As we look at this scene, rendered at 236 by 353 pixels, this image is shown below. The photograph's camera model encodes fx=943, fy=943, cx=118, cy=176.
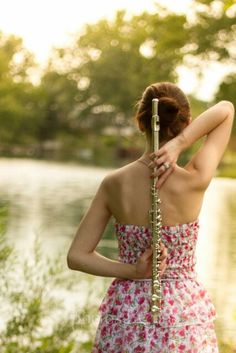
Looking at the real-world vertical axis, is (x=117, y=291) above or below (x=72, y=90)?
below

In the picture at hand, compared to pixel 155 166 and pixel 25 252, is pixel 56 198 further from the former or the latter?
pixel 155 166

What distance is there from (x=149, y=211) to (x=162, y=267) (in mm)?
161

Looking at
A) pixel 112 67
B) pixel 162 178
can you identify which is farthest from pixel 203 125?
pixel 112 67

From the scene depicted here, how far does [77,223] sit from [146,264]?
16.3 meters

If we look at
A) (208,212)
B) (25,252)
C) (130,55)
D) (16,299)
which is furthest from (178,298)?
(130,55)

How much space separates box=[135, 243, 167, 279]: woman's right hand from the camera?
8.52 feet

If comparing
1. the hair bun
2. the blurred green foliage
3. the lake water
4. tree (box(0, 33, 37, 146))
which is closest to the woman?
the hair bun

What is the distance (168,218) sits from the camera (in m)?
2.62

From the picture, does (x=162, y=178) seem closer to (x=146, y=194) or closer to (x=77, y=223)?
(x=146, y=194)

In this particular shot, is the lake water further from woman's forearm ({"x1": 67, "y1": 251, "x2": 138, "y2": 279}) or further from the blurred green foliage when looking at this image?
the blurred green foliage

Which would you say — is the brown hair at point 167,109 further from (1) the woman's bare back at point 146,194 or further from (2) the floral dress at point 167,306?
(2) the floral dress at point 167,306

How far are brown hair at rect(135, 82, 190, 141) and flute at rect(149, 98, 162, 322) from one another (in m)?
0.06

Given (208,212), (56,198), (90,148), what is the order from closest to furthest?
(208,212) → (56,198) → (90,148)

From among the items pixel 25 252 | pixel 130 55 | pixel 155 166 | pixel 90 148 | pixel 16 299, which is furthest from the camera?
pixel 90 148
